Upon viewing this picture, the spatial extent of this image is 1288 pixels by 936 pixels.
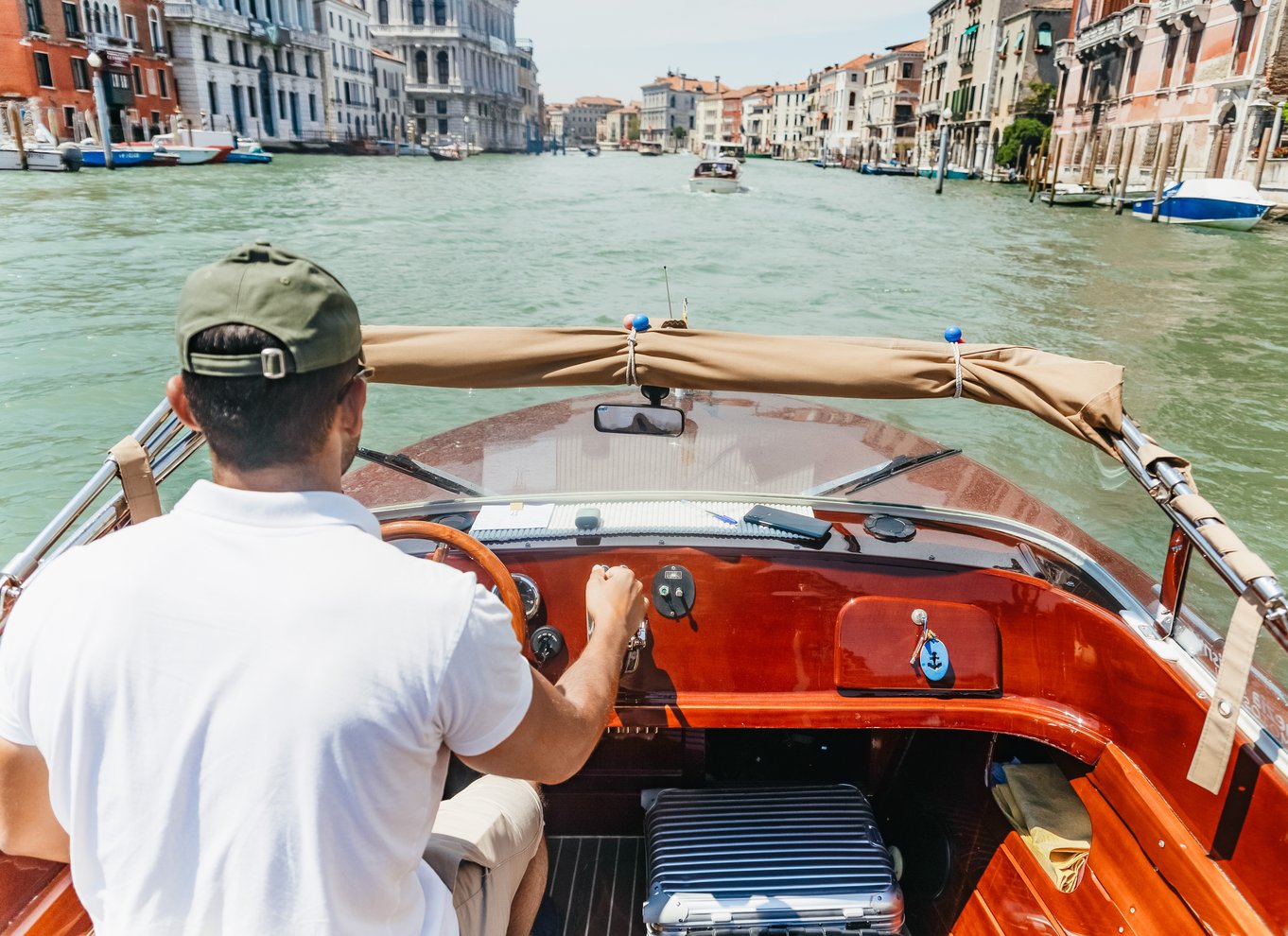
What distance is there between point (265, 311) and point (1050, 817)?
209 centimetres

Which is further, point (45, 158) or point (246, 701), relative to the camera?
point (45, 158)

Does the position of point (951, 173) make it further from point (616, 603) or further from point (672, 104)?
point (672, 104)

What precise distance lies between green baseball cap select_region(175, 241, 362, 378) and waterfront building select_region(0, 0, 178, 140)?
42500mm

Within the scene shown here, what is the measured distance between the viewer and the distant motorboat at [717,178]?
35.0 m

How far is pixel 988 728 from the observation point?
84.0 inches

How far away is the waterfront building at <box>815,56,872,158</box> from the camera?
275ft

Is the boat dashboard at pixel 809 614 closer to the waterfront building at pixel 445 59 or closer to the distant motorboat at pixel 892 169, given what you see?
the distant motorboat at pixel 892 169

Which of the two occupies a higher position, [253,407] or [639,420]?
[253,407]

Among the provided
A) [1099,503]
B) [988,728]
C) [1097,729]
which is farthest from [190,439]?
[1099,503]

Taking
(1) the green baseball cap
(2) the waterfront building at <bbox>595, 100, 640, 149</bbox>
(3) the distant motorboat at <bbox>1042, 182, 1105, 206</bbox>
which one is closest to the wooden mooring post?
(3) the distant motorboat at <bbox>1042, 182, 1105, 206</bbox>

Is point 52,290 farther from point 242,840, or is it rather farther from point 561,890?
point 242,840

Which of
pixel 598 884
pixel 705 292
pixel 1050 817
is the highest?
pixel 1050 817

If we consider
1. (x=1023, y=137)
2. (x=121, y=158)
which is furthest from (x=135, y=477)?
(x=1023, y=137)

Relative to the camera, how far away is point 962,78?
5631 centimetres
